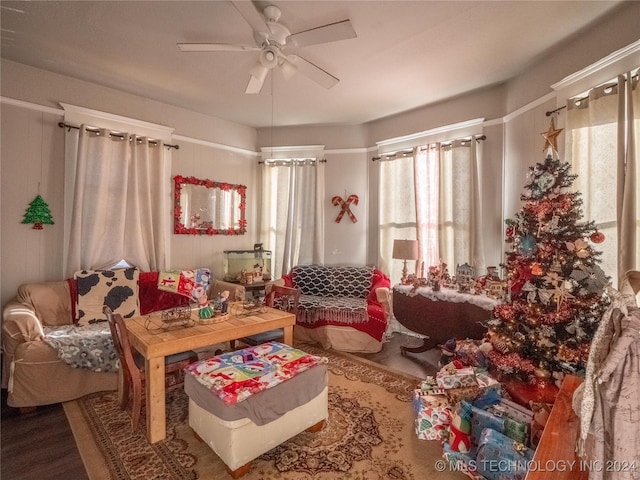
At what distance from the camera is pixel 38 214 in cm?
296

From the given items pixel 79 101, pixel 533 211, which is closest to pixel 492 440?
pixel 533 211

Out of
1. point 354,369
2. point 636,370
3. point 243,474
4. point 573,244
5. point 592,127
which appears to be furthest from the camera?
point 354,369

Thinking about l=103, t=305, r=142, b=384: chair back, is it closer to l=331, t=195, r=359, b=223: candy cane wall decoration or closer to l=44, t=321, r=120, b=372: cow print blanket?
l=44, t=321, r=120, b=372: cow print blanket

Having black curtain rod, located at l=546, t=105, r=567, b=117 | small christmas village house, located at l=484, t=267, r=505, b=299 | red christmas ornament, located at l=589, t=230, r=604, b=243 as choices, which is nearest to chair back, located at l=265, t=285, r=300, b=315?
small christmas village house, located at l=484, t=267, r=505, b=299

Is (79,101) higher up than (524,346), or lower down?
higher up

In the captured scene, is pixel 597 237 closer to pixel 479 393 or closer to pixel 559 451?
pixel 479 393

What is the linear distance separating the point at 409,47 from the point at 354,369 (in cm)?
288

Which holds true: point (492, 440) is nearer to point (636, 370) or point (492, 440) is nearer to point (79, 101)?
point (636, 370)

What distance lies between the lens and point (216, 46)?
2.02 m

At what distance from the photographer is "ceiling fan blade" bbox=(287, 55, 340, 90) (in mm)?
2195

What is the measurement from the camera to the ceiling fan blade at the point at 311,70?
2195 millimetres

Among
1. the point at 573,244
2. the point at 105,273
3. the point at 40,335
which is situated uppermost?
the point at 573,244

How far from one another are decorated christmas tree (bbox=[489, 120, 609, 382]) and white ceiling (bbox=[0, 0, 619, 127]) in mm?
948

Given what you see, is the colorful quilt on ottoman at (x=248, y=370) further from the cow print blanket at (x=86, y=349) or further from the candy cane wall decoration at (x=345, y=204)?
the candy cane wall decoration at (x=345, y=204)
